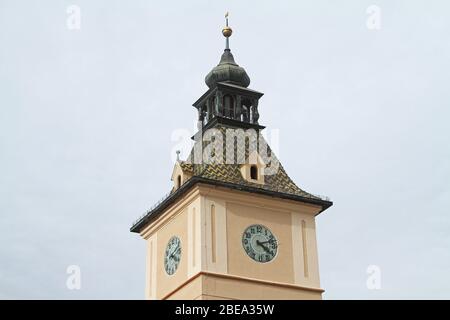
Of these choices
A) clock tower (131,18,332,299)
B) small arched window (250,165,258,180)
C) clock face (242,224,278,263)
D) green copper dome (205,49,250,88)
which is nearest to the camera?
clock tower (131,18,332,299)

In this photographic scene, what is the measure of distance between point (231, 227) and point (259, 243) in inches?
52.7

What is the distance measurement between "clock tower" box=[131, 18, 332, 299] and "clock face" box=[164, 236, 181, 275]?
0.14 ft

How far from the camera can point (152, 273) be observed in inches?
1997

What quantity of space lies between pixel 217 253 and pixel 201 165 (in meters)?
4.88

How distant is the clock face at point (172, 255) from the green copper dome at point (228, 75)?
8753mm

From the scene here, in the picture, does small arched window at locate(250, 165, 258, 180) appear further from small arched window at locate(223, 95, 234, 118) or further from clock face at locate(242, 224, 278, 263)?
small arched window at locate(223, 95, 234, 118)

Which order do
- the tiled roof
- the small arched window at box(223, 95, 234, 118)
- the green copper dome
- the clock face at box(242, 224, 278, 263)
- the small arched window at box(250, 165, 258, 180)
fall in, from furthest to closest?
the green copper dome < the small arched window at box(223, 95, 234, 118) < the small arched window at box(250, 165, 258, 180) < the tiled roof < the clock face at box(242, 224, 278, 263)

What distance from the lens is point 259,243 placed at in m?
48.1

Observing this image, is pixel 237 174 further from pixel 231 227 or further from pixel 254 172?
pixel 231 227

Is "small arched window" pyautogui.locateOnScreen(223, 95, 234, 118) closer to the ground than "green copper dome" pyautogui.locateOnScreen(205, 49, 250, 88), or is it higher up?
closer to the ground

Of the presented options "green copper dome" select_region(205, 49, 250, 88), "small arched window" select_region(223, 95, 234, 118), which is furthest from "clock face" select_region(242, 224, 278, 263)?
"green copper dome" select_region(205, 49, 250, 88)

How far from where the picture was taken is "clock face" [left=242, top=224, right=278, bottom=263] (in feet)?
157
